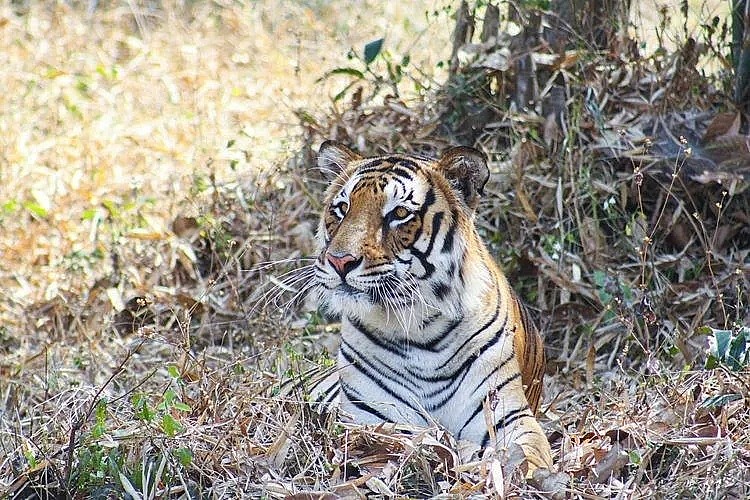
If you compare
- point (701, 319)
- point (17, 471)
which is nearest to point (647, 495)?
point (701, 319)

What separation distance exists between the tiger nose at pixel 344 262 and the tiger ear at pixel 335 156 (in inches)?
27.4

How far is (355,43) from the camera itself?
354 inches

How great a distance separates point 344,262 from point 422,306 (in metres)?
0.39

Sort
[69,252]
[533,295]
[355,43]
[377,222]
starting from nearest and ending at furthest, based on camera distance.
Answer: [377,222] → [533,295] → [69,252] → [355,43]

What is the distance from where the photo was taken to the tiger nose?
4098 millimetres

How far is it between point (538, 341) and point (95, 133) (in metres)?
4.23

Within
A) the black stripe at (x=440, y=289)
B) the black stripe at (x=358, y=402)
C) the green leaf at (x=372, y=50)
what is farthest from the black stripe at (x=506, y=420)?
the green leaf at (x=372, y=50)

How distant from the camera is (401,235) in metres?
4.26

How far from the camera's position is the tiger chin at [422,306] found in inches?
165

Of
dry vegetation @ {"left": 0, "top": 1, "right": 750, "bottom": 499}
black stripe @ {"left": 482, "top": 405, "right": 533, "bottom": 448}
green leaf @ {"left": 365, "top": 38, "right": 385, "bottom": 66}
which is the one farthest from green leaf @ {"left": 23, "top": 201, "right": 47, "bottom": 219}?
black stripe @ {"left": 482, "top": 405, "right": 533, "bottom": 448}

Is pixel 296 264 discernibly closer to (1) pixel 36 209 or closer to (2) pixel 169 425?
(1) pixel 36 209

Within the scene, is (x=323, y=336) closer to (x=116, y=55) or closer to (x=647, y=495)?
(x=647, y=495)

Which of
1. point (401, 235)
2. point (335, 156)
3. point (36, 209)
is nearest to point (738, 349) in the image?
point (401, 235)

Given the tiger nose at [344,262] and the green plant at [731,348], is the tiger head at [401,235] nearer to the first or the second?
the tiger nose at [344,262]
